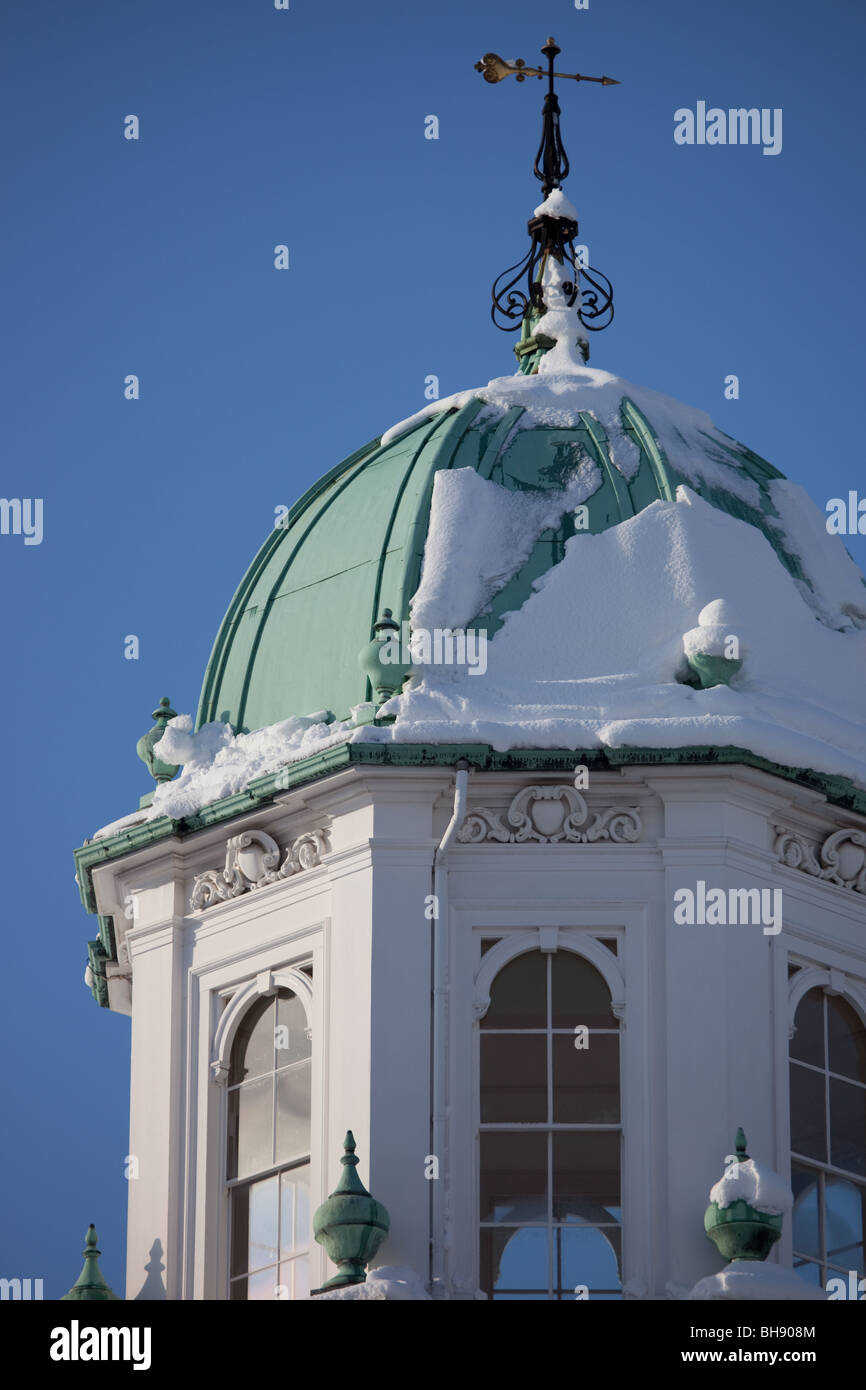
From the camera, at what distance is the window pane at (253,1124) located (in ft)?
137

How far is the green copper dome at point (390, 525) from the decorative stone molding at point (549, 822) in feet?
6.50

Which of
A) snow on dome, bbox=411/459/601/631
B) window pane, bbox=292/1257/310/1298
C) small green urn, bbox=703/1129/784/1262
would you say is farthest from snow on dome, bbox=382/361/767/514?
window pane, bbox=292/1257/310/1298

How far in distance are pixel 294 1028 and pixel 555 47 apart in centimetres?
1330

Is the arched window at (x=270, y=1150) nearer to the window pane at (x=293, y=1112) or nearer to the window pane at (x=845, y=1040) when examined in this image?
the window pane at (x=293, y=1112)

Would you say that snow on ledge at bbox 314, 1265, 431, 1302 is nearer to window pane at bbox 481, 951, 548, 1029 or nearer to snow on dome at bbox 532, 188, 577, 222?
window pane at bbox 481, 951, 548, 1029

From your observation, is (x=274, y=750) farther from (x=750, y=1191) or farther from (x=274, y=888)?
(x=750, y=1191)

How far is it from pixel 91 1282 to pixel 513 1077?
4.91m

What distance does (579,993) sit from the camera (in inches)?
1617

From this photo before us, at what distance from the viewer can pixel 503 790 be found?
41250mm

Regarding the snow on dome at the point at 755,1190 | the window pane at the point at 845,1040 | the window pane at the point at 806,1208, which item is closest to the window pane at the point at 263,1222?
the snow on dome at the point at 755,1190

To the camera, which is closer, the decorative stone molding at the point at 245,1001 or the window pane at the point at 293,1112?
the window pane at the point at 293,1112

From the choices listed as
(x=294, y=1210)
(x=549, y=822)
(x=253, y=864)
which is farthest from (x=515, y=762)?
(x=294, y=1210)

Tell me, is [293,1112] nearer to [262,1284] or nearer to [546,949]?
[262,1284]
